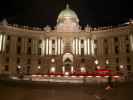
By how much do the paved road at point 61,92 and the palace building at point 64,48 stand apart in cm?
3364

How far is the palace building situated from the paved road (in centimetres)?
3364

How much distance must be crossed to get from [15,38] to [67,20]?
900 inches

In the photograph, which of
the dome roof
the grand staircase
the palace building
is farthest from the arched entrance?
the dome roof

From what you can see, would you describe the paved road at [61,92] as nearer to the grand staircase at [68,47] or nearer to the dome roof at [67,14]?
the grand staircase at [68,47]

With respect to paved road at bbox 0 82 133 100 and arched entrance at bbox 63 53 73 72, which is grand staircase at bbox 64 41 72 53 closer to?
arched entrance at bbox 63 53 73 72

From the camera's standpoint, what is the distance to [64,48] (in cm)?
8362

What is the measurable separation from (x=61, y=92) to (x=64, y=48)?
39.9 meters

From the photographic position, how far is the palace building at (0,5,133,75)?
259 ft

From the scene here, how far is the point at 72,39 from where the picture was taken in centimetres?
8512

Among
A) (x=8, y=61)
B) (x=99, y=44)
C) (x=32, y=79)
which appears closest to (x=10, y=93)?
(x=32, y=79)

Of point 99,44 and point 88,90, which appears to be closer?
point 88,90

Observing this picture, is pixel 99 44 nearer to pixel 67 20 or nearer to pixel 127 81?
pixel 67 20

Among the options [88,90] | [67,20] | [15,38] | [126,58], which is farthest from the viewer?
[67,20]

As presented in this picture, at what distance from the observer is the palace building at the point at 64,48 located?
259 feet
